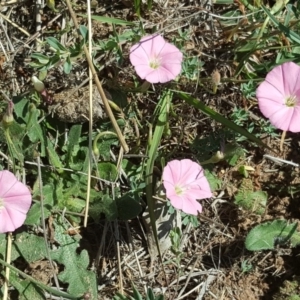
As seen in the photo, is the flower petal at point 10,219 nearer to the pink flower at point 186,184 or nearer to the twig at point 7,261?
the twig at point 7,261

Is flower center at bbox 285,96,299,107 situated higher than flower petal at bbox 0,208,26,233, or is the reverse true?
flower center at bbox 285,96,299,107

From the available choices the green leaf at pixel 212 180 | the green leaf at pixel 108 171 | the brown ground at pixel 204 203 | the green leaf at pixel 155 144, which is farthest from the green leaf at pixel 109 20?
the green leaf at pixel 212 180

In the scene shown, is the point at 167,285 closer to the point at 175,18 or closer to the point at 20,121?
the point at 20,121

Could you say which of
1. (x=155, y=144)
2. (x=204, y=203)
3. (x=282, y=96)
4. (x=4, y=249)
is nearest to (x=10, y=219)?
(x=4, y=249)

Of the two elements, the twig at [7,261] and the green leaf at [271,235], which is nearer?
the twig at [7,261]

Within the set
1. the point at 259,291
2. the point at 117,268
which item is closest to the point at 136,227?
the point at 117,268

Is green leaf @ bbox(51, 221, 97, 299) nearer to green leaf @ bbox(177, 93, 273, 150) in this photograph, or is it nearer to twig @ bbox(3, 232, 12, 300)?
twig @ bbox(3, 232, 12, 300)

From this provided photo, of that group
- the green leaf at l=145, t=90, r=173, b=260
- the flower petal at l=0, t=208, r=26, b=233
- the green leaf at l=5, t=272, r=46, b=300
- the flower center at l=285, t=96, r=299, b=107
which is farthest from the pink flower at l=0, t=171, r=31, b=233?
the flower center at l=285, t=96, r=299, b=107

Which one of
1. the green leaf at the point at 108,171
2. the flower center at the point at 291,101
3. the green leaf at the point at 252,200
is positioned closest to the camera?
the flower center at the point at 291,101

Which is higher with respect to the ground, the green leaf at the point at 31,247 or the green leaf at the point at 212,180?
the green leaf at the point at 212,180

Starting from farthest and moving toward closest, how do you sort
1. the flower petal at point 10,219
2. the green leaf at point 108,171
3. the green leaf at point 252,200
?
the green leaf at point 252,200, the green leaf at point 108,171, the flower petal at point 10,219
